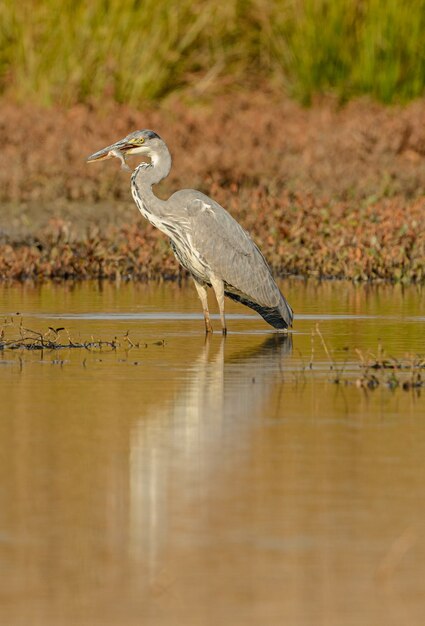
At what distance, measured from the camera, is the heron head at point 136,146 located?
41.3 ft

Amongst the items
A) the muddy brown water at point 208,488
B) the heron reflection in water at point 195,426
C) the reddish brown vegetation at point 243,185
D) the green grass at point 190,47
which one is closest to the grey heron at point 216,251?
the muddy brown water at point 208,488

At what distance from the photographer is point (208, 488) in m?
6.43

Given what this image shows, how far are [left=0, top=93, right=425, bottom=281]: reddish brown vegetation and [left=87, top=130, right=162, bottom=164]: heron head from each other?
332cm

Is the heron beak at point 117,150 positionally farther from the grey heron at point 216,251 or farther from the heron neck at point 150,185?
the grey heron at point 216,251

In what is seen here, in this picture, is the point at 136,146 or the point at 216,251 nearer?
the point at 216,251

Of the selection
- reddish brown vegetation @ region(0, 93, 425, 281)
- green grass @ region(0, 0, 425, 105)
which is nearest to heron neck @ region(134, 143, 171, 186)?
reddish brown vegetation @ region(0, 93, 425, 281)

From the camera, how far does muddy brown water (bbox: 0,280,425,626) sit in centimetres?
498

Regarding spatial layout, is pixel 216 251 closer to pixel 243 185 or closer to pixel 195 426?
pixel 195 426

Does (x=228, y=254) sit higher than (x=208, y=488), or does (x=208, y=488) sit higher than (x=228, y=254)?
(x=228, y=254)

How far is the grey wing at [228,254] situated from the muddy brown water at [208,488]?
0.80m

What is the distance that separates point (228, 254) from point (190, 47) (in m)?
13.4

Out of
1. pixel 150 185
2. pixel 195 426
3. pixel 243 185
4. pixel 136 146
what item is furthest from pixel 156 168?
pixel 243 185

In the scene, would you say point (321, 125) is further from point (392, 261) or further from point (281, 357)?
point (281, 357)

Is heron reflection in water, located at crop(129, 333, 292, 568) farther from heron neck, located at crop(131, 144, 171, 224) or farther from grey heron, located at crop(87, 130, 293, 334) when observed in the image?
heron neck, located at crop(131, 144, 171, 224)
